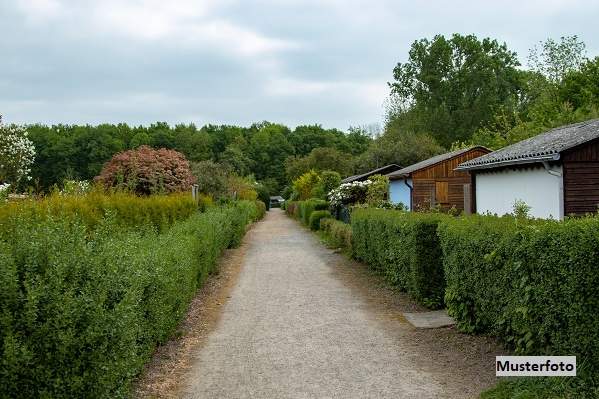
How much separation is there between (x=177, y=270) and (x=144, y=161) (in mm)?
13713

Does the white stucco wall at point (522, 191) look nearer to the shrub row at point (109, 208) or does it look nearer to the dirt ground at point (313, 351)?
A: the dirt ground at point (313, 351)

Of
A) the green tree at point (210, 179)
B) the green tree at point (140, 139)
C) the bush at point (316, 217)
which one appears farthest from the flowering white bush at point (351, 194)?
the green tree at point (140, 139)

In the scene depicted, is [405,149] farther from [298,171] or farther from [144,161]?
[144,161]

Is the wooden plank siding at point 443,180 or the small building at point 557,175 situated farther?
the wooden plank siding at point 443,180

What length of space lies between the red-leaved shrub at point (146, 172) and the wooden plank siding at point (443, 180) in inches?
572

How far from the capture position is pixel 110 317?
4.86m

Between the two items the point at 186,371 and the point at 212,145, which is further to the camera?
the point at 212,145

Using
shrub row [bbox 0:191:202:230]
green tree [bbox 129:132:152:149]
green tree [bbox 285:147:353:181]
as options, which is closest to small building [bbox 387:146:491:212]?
shrub row [bbox 0:191:202:230]

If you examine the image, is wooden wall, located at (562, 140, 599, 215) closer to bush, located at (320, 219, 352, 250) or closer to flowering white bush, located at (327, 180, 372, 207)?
bush, located at (320, 219, 352, 250)

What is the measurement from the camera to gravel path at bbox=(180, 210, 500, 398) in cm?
643

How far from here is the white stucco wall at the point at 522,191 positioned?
15.0 metres

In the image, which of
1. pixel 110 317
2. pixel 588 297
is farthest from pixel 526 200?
pixel 110 317

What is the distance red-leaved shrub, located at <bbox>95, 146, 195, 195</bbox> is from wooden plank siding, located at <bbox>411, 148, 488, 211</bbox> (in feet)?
47.6

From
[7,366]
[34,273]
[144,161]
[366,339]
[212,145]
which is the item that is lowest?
[366,339]
